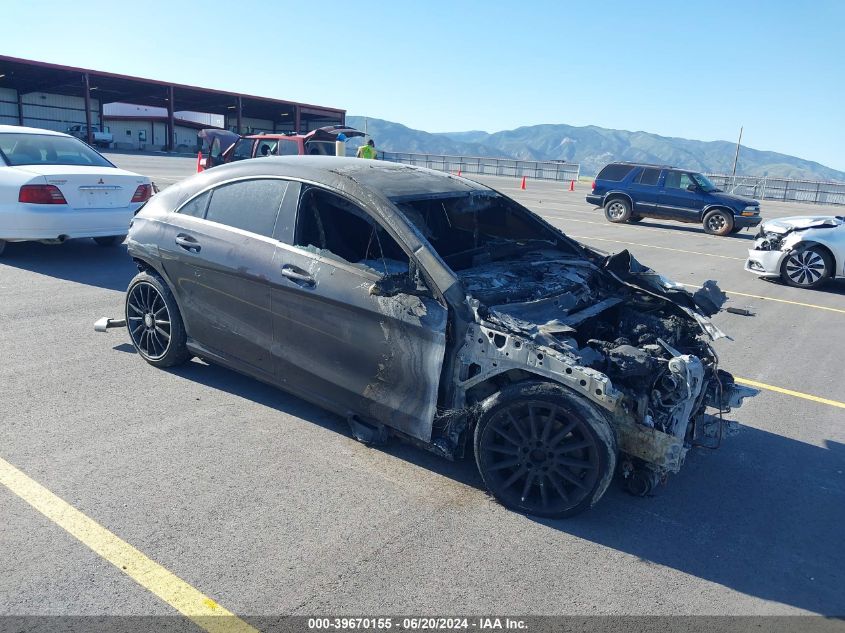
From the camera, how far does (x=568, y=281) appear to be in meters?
4.41

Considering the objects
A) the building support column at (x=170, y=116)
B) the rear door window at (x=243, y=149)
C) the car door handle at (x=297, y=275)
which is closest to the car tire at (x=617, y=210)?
the rear door window at (x=243, y=149)

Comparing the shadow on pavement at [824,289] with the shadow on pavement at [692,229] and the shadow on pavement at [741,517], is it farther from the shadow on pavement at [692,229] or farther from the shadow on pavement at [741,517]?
the shadow on pavement at [692,229]

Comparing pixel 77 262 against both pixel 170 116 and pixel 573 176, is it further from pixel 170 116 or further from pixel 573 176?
pixel 170 116

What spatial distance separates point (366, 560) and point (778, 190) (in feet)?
143

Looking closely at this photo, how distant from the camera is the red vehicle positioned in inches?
685

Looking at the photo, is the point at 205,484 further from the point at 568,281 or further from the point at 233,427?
the point at 568,281

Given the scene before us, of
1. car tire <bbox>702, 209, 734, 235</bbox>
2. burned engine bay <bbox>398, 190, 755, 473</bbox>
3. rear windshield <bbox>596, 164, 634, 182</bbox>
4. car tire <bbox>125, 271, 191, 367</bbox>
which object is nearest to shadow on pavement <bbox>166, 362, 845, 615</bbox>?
burned engine bay <bbox>398, 190, 755, 473</bbox>

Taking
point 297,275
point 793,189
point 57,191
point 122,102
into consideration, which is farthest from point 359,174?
point 122,102

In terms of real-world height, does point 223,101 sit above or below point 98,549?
above

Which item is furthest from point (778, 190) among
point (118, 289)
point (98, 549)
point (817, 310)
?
point (98, 549)

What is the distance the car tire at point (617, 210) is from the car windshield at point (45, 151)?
14243mm

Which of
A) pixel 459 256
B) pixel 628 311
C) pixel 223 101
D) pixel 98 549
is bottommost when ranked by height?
pixel 98 549

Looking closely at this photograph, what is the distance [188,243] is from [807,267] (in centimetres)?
971

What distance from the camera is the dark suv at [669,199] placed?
1814 cm
